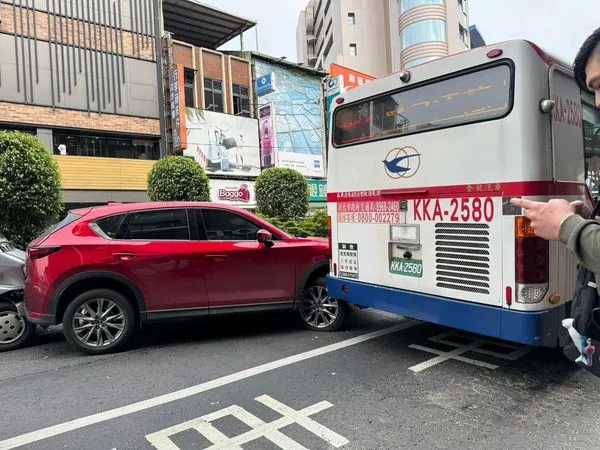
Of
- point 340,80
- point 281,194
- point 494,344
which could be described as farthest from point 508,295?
point 340,80

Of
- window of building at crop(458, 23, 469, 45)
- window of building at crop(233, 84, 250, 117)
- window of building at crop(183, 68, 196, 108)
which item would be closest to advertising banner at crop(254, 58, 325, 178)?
window of building at crop(233, 84, 250, 117)

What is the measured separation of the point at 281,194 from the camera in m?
17.6

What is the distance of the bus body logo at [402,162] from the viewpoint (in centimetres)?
461

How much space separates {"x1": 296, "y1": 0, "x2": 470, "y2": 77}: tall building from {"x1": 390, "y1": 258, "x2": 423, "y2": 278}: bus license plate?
42.5 m

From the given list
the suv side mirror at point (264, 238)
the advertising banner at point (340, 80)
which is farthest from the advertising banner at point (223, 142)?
the suv side mirror at point (264, 238)

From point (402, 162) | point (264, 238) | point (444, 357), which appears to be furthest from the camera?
point (264, 238)

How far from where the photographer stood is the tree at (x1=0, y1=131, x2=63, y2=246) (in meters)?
10.4

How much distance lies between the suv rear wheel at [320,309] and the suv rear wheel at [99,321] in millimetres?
2132

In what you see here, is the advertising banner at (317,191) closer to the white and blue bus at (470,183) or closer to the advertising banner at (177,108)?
the advertising banner at (177,108)

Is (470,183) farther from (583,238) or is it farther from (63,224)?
(63,224)

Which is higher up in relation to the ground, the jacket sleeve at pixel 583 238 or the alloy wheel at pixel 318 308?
the jacket sleeve at pixel 583 238

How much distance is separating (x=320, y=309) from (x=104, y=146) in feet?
60.1

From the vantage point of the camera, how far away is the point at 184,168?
16281 millimetres

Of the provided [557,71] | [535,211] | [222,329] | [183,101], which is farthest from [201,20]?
[535,211]
